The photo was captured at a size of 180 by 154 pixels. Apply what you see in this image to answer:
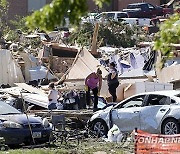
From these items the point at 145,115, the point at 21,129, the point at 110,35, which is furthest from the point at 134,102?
the point at 110,35

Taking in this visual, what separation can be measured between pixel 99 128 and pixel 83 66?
9389 mm

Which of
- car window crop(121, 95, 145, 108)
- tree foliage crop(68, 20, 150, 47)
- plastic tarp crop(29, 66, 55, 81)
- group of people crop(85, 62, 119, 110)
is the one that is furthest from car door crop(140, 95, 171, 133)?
tree foliage crop(68, 20, 150, 47)

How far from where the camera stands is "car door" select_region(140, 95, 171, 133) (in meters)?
17.6

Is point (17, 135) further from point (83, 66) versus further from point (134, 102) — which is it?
point (83, 66)

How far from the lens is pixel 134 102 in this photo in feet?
60.7

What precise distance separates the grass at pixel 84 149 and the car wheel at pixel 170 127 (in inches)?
56.3

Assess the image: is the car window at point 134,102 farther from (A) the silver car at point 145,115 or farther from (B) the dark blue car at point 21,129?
(B) the dark blue car at point 21,129

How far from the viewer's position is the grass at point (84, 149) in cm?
1457

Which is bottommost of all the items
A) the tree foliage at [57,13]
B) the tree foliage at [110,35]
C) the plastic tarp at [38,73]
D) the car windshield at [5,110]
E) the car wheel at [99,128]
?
the car wheel at [99,128]

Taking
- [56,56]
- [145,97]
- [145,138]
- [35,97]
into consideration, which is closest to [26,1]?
[56,56]

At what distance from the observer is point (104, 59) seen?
100ft

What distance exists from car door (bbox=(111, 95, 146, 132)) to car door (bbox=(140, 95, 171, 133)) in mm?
173

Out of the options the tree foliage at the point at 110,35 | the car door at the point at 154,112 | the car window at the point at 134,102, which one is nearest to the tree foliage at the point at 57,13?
the car door at the point at 154,112

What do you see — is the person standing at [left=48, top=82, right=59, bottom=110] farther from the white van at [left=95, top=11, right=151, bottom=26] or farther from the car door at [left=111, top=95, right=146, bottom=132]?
the white van at [left=95, top=11, right=151, bottom=26]
